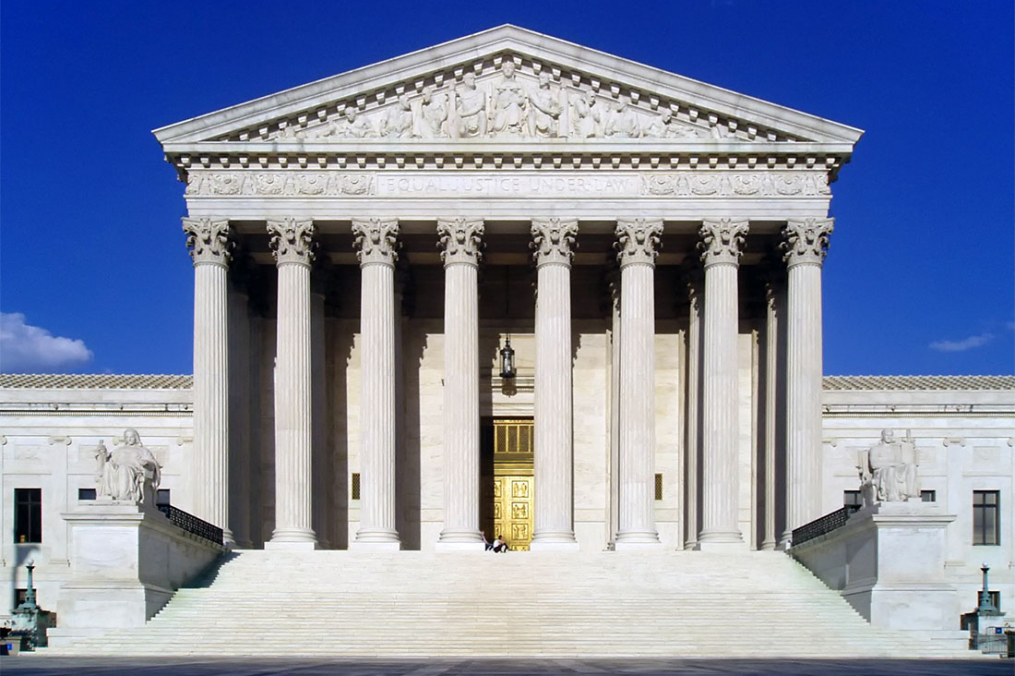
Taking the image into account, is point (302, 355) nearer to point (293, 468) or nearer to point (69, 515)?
point (293, 468)

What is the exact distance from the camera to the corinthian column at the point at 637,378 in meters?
44.9

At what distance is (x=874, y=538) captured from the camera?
121 feet

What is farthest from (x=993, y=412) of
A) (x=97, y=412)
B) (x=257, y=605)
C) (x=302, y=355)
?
(x=97, y=412)

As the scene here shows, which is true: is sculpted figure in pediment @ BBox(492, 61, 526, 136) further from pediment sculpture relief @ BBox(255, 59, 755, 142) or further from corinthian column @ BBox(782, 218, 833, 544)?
corinthian column @ BBox(782, 218, 833, 544)

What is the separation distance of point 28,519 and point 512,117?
80.7 feet

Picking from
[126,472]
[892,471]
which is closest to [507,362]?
[126,472]

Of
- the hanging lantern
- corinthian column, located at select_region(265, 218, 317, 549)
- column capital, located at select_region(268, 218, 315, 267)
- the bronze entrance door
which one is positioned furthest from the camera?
the bronze entrance door

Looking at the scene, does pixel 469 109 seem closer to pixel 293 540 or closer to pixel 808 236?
pixel 808 236

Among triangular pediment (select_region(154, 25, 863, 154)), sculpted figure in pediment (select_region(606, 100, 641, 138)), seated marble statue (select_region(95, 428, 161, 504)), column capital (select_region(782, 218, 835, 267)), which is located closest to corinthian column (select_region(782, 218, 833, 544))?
column capital (select_region(782, 218, 835, 267))

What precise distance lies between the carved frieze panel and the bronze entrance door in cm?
1086

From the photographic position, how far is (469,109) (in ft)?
152

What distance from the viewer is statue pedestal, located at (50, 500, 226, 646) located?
1412 inches

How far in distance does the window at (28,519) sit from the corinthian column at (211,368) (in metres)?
11.9

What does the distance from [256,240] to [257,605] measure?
15.6 m
